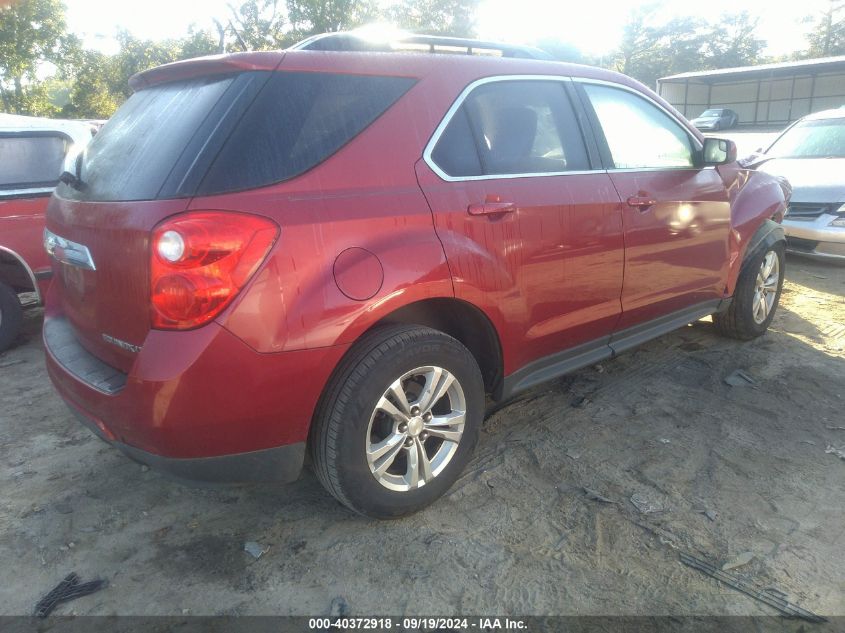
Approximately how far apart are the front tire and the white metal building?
20733mm

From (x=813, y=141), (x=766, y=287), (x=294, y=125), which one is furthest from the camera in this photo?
(x=813, y=141)

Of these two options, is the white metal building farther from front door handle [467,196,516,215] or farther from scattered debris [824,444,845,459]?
front door handle [467,196,516,215]

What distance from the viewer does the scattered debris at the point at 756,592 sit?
6.98ft

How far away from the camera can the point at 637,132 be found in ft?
11.8

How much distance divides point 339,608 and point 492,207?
64.5 inches

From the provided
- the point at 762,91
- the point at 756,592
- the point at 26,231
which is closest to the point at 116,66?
the point at 762,91

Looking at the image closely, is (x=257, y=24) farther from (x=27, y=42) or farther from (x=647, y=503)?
(x=647, y=503)

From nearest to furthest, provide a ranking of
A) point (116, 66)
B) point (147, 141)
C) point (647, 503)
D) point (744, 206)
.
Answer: point (147, 141) < point (647, 503) < point (744, 206) < point (116, 66)

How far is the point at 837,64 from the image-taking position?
18.2m

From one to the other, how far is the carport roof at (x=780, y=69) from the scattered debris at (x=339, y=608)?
21191 millimetres

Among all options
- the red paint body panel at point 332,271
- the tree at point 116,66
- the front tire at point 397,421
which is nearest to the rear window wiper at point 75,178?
the red paint body panel at point 332,271

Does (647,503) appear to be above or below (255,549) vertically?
below

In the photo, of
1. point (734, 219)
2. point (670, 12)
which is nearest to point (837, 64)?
point (734, 219)

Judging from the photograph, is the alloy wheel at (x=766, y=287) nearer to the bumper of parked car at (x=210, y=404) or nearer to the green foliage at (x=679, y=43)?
the bumper of parked car at (x=210, y=404)
